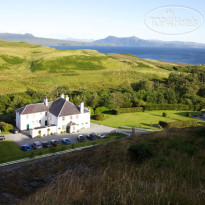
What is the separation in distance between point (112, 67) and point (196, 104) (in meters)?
63.4

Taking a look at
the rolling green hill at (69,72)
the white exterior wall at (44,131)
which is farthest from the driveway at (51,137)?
the rolling green hill at (69,72)

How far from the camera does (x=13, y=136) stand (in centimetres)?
3541

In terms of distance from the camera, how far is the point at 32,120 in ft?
131

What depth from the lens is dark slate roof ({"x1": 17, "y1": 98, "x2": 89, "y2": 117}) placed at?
1534 inches

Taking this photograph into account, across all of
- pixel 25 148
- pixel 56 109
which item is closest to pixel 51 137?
pixel 56 109

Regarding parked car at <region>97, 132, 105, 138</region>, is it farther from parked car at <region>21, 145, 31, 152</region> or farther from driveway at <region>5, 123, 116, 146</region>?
parked car at <region>21, 145, 31, 152</region>

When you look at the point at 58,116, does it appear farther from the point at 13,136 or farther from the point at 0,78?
the point at 0,78

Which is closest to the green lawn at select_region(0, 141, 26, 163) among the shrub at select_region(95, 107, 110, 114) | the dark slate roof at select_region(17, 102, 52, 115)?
the dark slate roof at select_region(17, 102, 52, 115)

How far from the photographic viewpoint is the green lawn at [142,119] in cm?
4334

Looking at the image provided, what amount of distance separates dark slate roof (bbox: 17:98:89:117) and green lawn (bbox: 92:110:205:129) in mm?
7218

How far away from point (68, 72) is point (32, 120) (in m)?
65.3

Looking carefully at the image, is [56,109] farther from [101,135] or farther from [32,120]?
[101,135]

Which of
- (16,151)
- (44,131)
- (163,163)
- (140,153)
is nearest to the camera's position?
(163,163)

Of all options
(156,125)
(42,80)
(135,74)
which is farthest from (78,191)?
(135,74)
